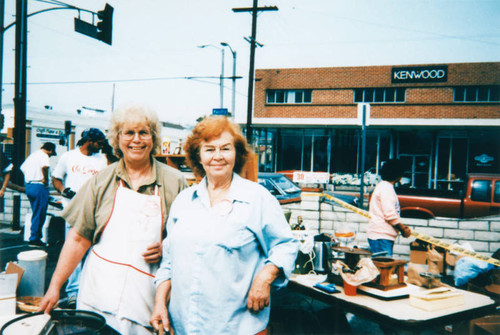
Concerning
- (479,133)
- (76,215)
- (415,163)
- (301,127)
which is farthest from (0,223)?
(479,133)

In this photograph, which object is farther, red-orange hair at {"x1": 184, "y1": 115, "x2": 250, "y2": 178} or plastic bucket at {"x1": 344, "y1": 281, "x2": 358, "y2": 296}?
plastic bucket at {"x1": 344, "y1": 281, "x2": 358, "y2": 296}

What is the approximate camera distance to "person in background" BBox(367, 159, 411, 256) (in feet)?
13.9

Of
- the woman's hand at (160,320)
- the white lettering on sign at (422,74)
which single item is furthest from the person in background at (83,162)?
the white lettering on sign at (422,74)

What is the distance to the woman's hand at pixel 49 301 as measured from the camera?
1.92 m

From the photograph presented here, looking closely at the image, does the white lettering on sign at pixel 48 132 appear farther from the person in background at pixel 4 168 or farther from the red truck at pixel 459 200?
the red truck at pixel 459 200

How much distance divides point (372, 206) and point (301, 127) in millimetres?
19979

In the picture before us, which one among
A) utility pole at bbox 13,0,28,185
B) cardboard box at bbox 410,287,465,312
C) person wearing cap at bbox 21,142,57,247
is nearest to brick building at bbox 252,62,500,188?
utility pole at bbox 13,0,28,185

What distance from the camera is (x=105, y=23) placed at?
741cm

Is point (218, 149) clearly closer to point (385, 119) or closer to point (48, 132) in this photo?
point (385, 119)

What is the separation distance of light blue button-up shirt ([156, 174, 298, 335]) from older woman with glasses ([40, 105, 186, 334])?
210 millimetres

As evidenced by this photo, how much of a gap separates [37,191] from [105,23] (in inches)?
143

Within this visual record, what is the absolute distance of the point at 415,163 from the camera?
22.5 metres

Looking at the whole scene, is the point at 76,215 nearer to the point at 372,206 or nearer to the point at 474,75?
the point at 372,206

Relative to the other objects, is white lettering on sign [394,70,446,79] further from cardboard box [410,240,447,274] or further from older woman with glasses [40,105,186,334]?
older woman with glasses [40,105,186,334]
